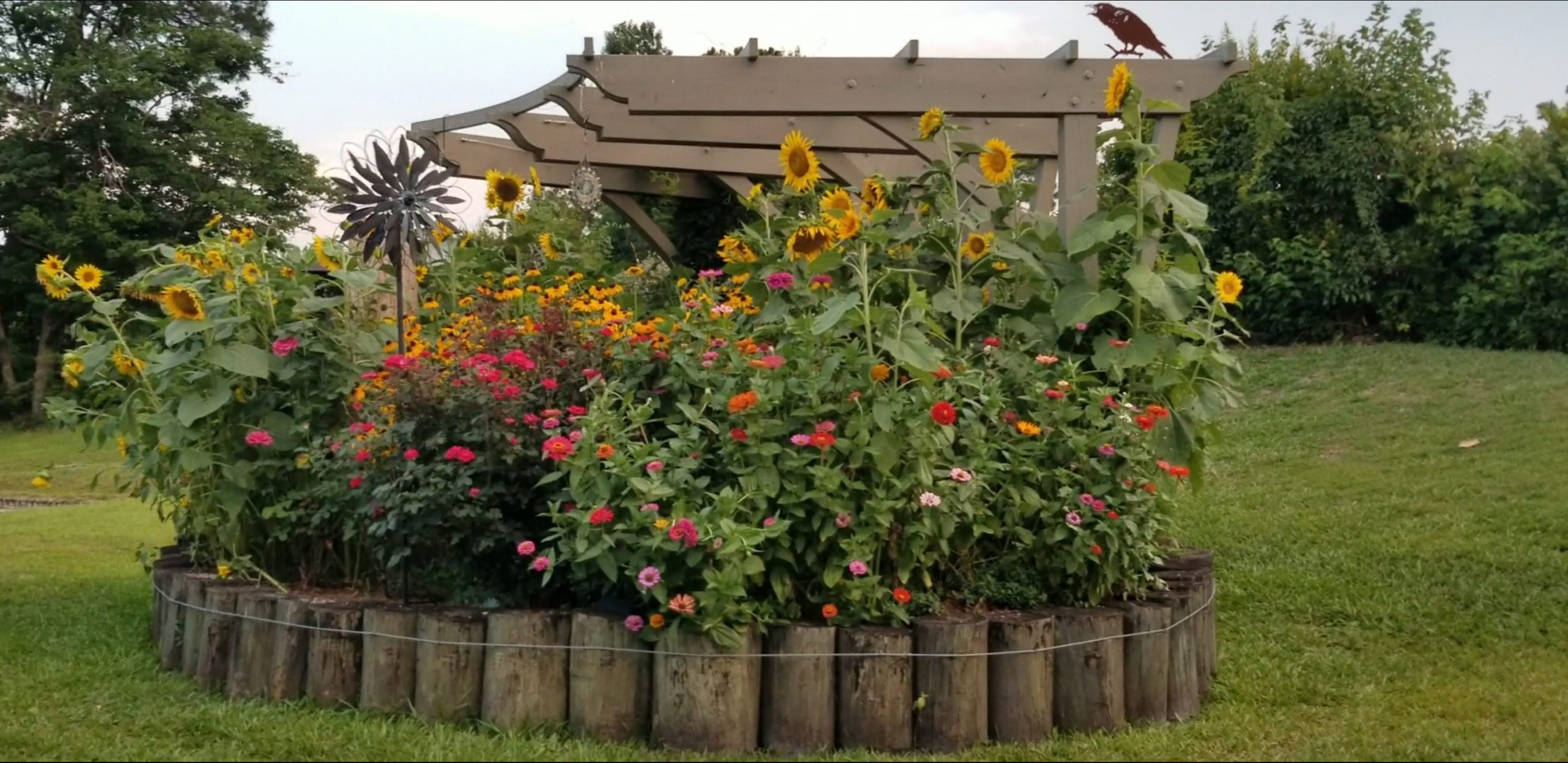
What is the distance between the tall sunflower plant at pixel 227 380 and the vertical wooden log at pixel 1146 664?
2.47 meters

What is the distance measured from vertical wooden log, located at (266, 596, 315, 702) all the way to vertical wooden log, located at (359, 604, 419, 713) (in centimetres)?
23

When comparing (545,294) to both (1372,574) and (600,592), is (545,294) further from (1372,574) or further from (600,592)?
(1372,574)

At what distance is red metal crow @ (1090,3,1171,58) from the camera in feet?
16.2

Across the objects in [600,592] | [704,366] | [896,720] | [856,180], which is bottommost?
[896,720]

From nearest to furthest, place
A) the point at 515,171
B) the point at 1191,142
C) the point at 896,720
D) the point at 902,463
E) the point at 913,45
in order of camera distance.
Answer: the point at 896,720 < the point at 902,463 < the point at 913,45 < the point at 515,171 < the point at 1191,142

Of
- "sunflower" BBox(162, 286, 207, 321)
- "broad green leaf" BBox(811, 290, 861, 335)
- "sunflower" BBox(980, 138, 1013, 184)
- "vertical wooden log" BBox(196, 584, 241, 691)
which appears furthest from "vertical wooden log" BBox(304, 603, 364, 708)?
"sunflower" BBox(980, 138, 1013, 184)

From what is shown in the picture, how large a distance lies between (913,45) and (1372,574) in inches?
110

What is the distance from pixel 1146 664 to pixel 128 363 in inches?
130

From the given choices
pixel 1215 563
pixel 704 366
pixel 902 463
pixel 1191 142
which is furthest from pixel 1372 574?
pixel 1191 142

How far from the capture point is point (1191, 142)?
11.1 meters

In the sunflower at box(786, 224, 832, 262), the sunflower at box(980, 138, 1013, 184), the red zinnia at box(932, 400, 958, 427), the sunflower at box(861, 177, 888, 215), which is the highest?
the sunflower at box(980, 138, 1013, 184)

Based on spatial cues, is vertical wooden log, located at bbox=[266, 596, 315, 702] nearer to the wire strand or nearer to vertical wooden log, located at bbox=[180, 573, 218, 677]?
the wire strand

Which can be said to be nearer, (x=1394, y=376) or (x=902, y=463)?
(x=902, y=463)

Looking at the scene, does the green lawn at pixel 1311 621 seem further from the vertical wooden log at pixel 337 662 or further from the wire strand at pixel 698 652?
the wire strand at pixel 698 652
